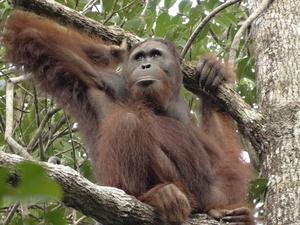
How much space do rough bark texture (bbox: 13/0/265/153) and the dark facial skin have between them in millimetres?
154

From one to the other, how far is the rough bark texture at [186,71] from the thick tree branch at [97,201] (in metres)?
0.74

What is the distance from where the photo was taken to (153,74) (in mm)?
3490

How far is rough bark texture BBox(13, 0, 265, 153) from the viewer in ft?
8.87

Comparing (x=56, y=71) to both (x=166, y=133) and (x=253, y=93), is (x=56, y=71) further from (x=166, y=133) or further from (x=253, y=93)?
(x=253, y=93)

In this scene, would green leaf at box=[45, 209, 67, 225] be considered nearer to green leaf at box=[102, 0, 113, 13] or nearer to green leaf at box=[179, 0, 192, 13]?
green leaf at box=[102, 0, 113, 13]

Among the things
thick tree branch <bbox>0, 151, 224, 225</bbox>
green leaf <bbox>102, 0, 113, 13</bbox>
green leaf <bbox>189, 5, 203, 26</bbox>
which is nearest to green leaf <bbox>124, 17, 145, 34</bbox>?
green leaf <bbox>102, 0, 113, 13</bbox>

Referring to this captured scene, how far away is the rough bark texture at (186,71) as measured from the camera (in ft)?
8.87

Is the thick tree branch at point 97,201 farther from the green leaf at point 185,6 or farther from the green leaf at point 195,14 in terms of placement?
the green leaf at point 185,6

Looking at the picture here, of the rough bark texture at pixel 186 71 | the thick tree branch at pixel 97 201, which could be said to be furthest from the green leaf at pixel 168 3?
the thick tree branch at pixel 97 201

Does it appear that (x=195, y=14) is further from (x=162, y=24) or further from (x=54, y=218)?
(x=54, y=218)

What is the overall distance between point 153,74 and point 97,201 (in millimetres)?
1666

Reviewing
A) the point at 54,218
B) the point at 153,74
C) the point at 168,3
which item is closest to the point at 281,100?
the point at 153,74

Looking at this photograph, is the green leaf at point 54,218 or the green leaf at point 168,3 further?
the green leaf at point 168,3

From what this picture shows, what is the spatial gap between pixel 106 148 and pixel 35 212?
1110 millimetres
